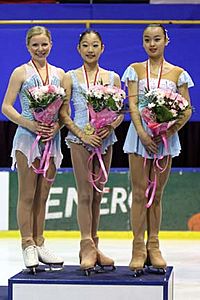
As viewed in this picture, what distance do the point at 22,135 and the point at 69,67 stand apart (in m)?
3.24

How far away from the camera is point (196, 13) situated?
321 inches

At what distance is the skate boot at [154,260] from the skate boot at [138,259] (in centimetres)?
5

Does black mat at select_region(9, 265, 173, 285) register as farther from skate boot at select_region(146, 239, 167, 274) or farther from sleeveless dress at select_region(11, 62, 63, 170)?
sleeveless dress at select_region(11, 62, 63, 170)

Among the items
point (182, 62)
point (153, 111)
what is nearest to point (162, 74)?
point (153, 111)

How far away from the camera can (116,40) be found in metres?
7.92

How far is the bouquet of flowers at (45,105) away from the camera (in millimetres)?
4648

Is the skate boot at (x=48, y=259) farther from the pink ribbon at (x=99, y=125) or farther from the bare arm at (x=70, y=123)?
the bare arm at (x=70, y=123)

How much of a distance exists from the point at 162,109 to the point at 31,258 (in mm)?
1060

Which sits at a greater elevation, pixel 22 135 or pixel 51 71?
pixel 51 71

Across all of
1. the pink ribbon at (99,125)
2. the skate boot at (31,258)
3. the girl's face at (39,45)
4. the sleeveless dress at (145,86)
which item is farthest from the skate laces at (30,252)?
the girl's face at (39,45)

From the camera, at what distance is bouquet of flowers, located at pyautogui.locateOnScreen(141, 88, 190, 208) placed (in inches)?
179

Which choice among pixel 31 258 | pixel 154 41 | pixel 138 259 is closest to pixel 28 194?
pixel 31 258

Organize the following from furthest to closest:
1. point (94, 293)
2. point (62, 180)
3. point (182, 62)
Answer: point (62, 180), point (182, 62), point (94, 293)

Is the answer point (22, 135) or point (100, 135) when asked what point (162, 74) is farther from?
point (22, 135)
